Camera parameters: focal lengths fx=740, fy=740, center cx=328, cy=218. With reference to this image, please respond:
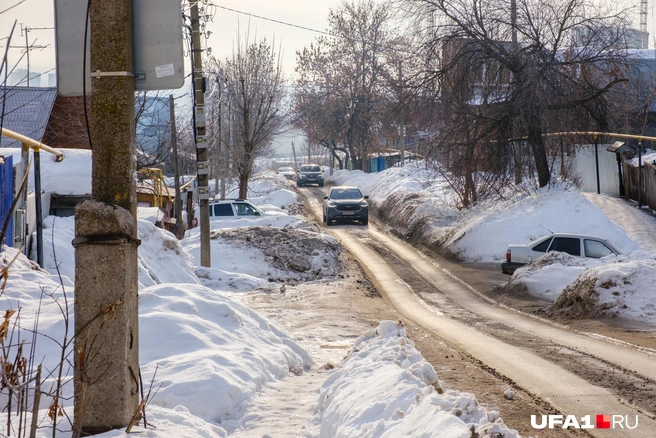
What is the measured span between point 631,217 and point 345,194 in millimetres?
14017

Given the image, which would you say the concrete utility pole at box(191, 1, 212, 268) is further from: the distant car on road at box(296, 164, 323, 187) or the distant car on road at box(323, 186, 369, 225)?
the distant car on road at box(296, 164, 323, 187)

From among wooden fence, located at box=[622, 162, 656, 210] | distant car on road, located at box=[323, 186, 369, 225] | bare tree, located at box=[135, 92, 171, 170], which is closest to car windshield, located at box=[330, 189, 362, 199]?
distant car on road, located at box=[323, 186, 369, 225]

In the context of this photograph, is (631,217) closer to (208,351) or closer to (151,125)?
(151,125)

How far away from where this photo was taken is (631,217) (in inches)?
1015

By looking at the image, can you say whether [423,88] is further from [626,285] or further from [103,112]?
[103,112]

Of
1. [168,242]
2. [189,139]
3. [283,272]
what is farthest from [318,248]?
[189,139]

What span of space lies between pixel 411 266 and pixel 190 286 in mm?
15527

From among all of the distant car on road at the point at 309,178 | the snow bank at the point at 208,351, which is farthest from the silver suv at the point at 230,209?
the distant car on road at the point at 309,178

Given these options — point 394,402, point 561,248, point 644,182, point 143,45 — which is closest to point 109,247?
point 143,45

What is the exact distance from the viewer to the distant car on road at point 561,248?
64.9 ft

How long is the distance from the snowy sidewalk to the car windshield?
1114 cm

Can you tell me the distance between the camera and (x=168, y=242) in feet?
51.8

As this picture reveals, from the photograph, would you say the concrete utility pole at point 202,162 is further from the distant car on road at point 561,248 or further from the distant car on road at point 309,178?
the distant car on road at point 309,178

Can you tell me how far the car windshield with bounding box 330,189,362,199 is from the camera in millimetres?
35656
